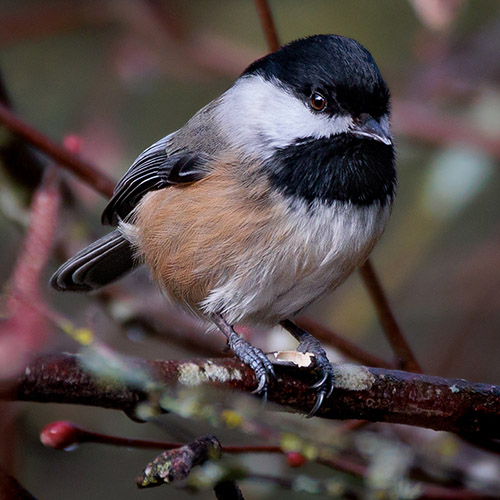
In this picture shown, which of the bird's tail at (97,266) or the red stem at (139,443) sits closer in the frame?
the red stem at (139,443)

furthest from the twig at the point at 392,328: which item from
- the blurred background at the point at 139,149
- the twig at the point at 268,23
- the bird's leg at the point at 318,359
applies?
the twig at the point at 268,23

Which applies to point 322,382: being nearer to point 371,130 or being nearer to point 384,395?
point 384,395

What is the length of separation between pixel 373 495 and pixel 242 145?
0.94 metres

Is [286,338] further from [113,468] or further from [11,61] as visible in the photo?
[11,61]

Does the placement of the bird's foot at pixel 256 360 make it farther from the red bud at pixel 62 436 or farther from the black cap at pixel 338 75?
the black cap at pixel 338 75

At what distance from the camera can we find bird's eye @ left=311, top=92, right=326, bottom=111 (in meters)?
1.97

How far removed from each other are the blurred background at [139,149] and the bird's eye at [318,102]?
393 millimetres

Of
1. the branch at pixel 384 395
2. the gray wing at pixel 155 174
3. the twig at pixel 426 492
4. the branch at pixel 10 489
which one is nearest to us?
the branch at pixel 10 489

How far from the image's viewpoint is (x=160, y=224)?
2129 mm

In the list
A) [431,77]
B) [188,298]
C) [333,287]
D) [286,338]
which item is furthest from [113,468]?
[431,77]

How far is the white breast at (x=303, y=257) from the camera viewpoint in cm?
191

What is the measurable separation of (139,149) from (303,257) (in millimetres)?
1925

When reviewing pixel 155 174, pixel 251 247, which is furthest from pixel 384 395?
pixel 155 174

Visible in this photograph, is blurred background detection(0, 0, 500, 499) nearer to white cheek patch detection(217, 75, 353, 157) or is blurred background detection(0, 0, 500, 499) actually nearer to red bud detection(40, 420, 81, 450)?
white cheek patch detection(217, 75, 353, 157)
